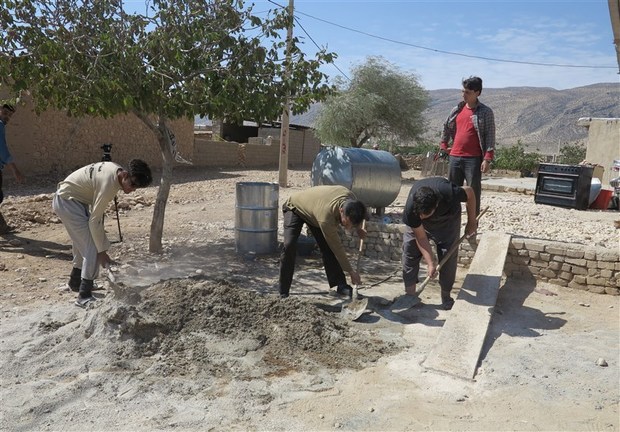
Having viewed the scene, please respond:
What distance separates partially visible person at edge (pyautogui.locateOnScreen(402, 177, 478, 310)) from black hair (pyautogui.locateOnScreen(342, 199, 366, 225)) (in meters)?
0.55

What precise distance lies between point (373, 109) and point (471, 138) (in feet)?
61.7

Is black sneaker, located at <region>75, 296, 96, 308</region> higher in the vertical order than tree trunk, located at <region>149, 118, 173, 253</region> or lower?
lower

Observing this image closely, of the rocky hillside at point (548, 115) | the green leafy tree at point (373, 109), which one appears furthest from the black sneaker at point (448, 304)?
the rocky hillside at point (548, 115)

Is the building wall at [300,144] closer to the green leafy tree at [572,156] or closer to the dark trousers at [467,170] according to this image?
the green leafy tree at [572,156]

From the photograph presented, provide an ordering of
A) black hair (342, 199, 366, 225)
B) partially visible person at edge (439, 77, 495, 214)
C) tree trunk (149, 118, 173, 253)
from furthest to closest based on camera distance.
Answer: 1. tree trunk (149, 118, 173, 253)
2. partially visible person at edge (439, 77, 495, 214)
3. black hair (342, 199, 366, 225)

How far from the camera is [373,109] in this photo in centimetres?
2438

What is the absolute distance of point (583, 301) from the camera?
221 inches

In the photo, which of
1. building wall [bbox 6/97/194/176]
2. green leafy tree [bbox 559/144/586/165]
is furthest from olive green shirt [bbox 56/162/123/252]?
green leafy tree [bbox 559/144/586/165]

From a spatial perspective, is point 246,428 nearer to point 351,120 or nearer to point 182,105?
point 182,105

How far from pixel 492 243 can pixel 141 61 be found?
4.41 meters

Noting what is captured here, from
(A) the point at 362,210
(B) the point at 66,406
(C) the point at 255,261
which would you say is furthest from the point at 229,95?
(B) the point at 66,406

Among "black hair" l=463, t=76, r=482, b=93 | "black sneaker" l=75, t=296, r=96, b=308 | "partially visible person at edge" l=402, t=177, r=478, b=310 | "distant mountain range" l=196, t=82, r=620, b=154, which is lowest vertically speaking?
"black sneaker" l=75, t=296, r=96, b=308

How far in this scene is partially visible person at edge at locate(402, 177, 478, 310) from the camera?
15.1 ft

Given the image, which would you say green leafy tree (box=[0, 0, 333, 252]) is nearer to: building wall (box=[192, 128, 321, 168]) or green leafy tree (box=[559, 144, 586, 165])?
building wall (box=[192, 128, 321, 168])
